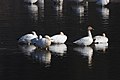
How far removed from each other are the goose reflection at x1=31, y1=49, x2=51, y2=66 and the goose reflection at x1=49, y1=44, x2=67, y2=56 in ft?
1.87

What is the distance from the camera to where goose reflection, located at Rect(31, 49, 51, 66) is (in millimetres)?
31939

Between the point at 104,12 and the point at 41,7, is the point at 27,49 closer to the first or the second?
the point at 104,12

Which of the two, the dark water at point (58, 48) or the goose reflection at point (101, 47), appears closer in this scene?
the dark water at point (58, 48)

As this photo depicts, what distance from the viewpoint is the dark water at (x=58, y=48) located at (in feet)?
95.1

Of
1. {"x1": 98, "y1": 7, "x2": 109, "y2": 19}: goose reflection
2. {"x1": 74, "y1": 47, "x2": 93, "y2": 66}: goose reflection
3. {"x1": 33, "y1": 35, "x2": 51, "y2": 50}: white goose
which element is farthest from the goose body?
{"x1": 98, "y1": 7, "x2": 109, "y2": 19}: goose reflection

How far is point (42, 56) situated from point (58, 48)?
3.00 m

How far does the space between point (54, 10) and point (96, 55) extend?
83.4ft

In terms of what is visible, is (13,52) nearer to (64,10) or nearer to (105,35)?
(105,35)

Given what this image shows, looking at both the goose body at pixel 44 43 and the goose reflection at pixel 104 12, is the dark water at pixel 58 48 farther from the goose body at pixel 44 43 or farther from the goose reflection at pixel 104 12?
the goose body at pixel 44 43

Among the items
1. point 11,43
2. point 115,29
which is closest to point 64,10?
point 115,29

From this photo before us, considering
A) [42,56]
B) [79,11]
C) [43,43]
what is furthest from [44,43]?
[79,11]

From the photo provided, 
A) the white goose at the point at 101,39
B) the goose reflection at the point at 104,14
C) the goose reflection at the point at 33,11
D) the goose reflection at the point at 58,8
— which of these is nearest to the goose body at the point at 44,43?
the white goose at the point at 101,39

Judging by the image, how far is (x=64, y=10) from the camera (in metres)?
58.8

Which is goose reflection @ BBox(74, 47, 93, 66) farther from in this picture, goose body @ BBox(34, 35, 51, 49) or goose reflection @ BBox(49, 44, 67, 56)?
goose body @ BBox(34, 35, 51, 49)
